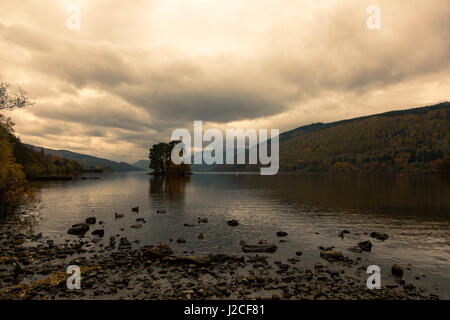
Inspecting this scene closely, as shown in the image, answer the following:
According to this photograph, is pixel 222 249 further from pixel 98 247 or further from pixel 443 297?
pixel 443 297

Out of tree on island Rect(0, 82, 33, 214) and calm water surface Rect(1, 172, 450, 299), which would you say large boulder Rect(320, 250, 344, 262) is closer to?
calm water surface Rect(1, 172, 450, 299)

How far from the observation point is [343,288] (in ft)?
63.8

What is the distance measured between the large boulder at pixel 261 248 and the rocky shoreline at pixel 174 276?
240 mm

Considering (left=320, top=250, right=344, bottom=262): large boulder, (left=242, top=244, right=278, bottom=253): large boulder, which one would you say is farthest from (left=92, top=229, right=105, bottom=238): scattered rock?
(left=320, top=250, right=344, bottom=262): large boulder

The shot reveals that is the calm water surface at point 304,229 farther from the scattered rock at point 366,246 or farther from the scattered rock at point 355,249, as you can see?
the scattered rock at point 355,249

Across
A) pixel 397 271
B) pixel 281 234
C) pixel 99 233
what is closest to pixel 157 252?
pixel 99 233

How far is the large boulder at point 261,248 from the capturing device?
28.8 m

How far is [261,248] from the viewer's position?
29.3m

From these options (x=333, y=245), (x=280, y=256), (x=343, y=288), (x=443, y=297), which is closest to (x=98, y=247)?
(x=280, y=256)

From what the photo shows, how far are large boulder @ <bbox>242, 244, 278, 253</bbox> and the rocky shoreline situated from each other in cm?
24

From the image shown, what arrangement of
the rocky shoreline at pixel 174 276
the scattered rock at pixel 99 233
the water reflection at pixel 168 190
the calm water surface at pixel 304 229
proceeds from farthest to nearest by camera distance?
the water reflection at pixel 168 190 → the scattered rock at pixel 99 233 → the calm water surface at pixel 304 229 → the rocky shoreline at pixel 174 276

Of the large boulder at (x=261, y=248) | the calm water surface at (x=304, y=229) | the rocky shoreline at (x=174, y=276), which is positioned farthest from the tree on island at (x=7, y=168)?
the large boulder at (x=261, y=248)

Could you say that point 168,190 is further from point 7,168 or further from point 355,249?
point 355,249
